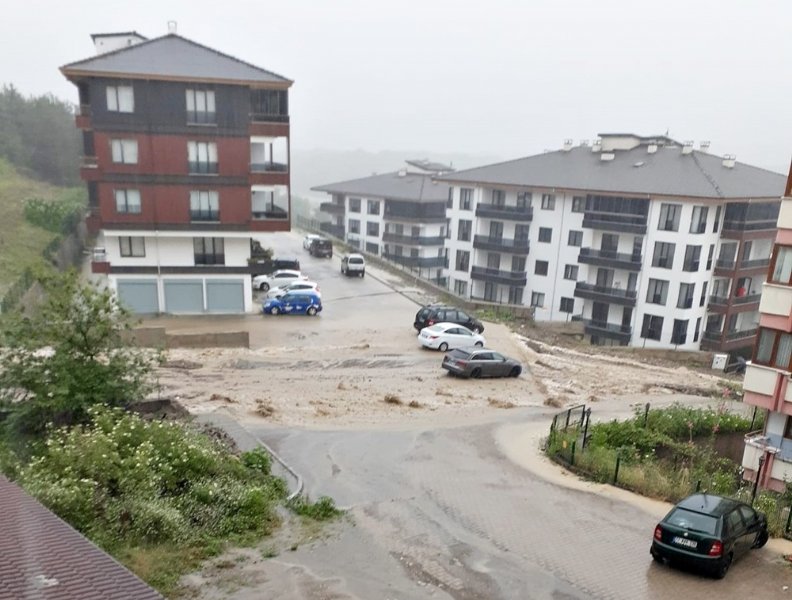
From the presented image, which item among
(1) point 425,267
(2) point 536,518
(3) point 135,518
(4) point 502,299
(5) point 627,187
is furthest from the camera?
(1) point 425,267

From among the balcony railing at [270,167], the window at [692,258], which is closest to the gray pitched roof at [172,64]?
the balcony railing at [270,167]

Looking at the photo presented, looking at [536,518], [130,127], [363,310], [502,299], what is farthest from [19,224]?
[536,518]

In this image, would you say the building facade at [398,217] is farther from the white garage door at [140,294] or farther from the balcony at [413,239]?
the white garage door at [140,294]

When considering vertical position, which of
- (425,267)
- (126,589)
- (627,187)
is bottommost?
(425,267)

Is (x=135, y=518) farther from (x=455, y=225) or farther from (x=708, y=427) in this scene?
(x=455, y=225)

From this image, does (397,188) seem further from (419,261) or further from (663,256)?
(663,256)

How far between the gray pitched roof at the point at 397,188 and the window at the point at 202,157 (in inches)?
1348

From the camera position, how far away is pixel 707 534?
1116 cm

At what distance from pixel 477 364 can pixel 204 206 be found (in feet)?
61.2

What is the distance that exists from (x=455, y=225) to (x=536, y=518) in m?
43.4

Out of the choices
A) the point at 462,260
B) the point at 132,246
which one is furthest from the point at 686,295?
the point at 132,246

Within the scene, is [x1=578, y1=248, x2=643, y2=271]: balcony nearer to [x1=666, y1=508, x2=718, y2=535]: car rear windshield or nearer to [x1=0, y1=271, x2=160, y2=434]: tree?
[x1=666, y1=508, x2=718, y2=535]: car rear windshield

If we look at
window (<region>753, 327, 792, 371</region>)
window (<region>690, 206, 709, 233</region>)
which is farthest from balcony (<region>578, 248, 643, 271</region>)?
window (<region>753, 327, 792, 371</region>)

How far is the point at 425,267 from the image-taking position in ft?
229
